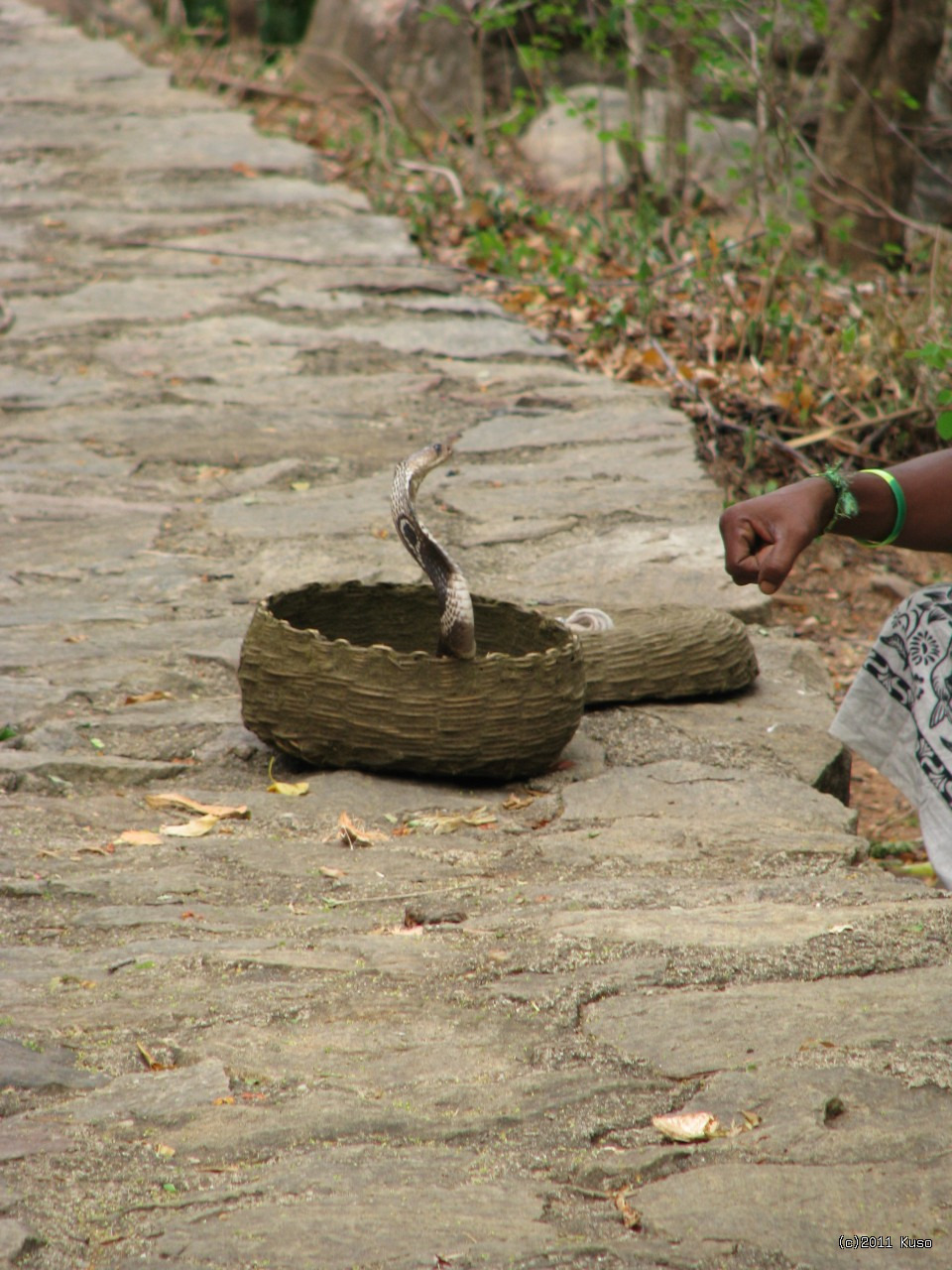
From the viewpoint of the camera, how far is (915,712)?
2.51 meters

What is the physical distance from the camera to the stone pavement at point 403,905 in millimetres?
1360

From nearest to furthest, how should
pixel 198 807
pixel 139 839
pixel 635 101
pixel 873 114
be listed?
pixel 139 839, pixel 198 807, pixel 873 114, pixel 635 101

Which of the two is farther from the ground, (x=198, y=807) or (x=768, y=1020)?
(x=768, y=1020)

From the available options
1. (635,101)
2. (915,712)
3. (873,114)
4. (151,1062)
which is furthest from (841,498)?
(635,101)

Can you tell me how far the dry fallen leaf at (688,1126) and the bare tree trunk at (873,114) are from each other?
5.36 m

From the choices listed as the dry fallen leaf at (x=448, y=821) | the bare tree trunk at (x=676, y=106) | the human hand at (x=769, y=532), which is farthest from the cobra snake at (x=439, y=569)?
the bare tree trunk at (x=676, y=106)

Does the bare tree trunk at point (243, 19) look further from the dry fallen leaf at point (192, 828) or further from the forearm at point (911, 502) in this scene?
the forearm at point (911, 502)

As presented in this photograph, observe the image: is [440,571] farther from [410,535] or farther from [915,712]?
[915,712]

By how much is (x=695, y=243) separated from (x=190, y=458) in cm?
320

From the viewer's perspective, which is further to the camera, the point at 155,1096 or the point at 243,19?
the point at 243,19

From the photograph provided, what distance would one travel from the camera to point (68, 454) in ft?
14.6

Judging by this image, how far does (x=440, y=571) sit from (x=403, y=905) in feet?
2.29

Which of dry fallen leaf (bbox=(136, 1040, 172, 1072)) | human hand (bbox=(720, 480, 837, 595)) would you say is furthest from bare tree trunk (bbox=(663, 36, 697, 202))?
dry fallen leaf (bbox=(136, 1040, 172, 1072))

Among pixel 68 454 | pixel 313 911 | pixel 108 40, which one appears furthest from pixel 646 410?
pixel 108 40
